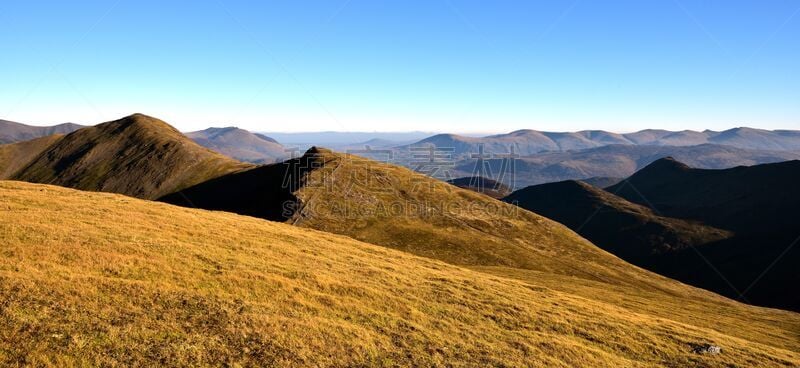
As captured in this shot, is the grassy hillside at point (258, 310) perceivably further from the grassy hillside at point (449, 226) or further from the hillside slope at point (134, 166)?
the hillside slope at point (134, 166)

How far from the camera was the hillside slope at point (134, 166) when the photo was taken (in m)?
154

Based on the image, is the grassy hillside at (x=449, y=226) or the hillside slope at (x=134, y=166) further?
the hillside slope at (x=134, y=166)

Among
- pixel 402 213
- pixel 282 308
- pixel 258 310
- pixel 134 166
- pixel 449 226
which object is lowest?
pixel 449 226

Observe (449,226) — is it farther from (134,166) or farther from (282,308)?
(134,166)

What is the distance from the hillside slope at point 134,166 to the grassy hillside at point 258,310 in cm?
11075

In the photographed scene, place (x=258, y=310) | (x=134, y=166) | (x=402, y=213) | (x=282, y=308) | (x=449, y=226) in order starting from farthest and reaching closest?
1. (x=134, y=166)
2. (x=402, y=213)
3. (x=449, y=226)
4. (x=282, y=308)
5. (x=258, y=310)

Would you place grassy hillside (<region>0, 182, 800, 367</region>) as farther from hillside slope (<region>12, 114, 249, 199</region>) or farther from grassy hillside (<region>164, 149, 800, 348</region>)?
hillside slope (<region>12, 114, 249, 199</region>)

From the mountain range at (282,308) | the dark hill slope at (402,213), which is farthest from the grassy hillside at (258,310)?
the dark hill slope at (402,213)

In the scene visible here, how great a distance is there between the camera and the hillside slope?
504 feet

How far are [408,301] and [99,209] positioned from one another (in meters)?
39.8

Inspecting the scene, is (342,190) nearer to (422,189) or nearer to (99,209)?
(422,189)

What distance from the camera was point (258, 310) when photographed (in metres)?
27.0

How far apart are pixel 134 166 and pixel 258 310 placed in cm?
17415

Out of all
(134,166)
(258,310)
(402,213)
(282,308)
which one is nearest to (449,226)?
(402,213)
